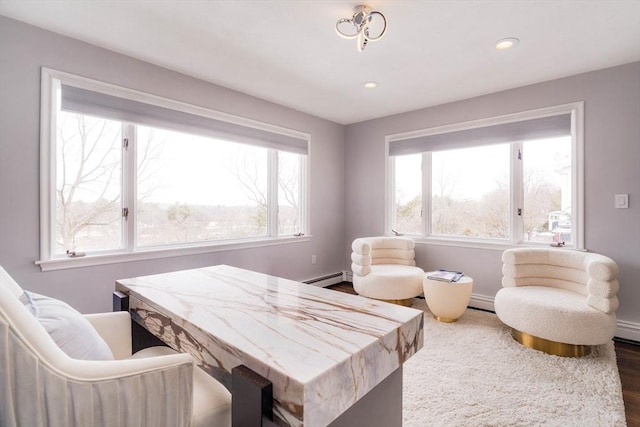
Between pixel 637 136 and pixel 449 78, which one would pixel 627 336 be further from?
pixel 449 78

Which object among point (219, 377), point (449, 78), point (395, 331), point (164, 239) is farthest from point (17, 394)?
point (449, 78)

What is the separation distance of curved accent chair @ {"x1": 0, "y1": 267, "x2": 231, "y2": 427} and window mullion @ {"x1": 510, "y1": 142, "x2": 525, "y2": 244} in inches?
136

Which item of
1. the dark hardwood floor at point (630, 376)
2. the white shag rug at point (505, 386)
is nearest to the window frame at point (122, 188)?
the white shag rug at point (505, 386)

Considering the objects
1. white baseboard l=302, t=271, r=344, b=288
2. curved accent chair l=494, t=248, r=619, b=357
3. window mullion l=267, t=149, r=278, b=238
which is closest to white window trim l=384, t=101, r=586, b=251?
curved accent chair l=494, t=248, r=619, b=357

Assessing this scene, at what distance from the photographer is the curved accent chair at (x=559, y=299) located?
2191 millimetres

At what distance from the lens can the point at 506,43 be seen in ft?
7.72

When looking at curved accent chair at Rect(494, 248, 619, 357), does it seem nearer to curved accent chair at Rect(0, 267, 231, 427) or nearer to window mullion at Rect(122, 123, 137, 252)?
curved accent chair at Rect(0, 267, 231, 427)

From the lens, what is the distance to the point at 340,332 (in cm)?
92

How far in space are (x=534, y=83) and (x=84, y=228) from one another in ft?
14.6

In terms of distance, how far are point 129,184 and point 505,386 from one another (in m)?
3.25

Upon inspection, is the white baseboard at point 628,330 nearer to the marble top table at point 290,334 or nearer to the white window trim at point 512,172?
the white window trim at point 512,172

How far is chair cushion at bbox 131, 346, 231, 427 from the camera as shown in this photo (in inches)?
35.3

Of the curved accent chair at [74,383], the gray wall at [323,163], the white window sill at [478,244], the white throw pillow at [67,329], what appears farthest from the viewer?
the white window sill at [478,244]

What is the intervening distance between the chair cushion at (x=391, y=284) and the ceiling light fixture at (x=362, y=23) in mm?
2249
